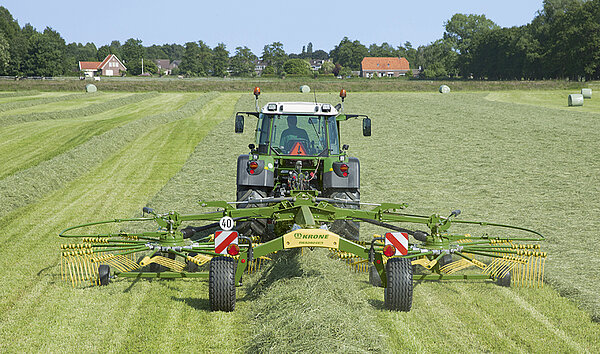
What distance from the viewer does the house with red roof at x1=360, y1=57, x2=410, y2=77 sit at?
430 feet

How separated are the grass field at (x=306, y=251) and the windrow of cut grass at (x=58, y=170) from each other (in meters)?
0.06

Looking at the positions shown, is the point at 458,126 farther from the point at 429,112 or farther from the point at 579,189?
the point at 579,189

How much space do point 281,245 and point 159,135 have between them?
19.8 m

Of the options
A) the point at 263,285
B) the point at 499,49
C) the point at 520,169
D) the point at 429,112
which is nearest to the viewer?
the point at 263,285

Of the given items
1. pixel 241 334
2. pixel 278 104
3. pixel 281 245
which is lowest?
pixel 241 334

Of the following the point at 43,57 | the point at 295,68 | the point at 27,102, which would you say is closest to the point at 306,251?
the point at 27,102

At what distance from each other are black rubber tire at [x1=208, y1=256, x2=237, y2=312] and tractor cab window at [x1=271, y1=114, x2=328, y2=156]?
10.8 ft

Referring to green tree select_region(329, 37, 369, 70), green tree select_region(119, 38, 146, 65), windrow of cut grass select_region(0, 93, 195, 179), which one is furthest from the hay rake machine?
green tree select_region(329, 37, 369, 70)

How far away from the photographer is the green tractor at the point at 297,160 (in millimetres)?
8539

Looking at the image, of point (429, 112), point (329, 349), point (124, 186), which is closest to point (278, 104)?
point (329, 349)

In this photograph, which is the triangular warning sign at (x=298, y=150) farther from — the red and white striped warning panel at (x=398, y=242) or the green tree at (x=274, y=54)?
the green tree at (x=274, y=54)

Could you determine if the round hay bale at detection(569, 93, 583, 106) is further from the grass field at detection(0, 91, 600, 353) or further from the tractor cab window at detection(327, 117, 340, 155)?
the tractor cab window at detection(327, 117, 340, 155)

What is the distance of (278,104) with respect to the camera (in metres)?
9.20

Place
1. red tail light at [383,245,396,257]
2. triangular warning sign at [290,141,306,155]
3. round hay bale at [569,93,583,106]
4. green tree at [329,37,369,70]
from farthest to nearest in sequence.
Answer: green tree at [329,37,369,70], round hay bale at [569,93,583,106], triangular warning sign at [290,141,306,155], red tail light at [383,245,396,257]
